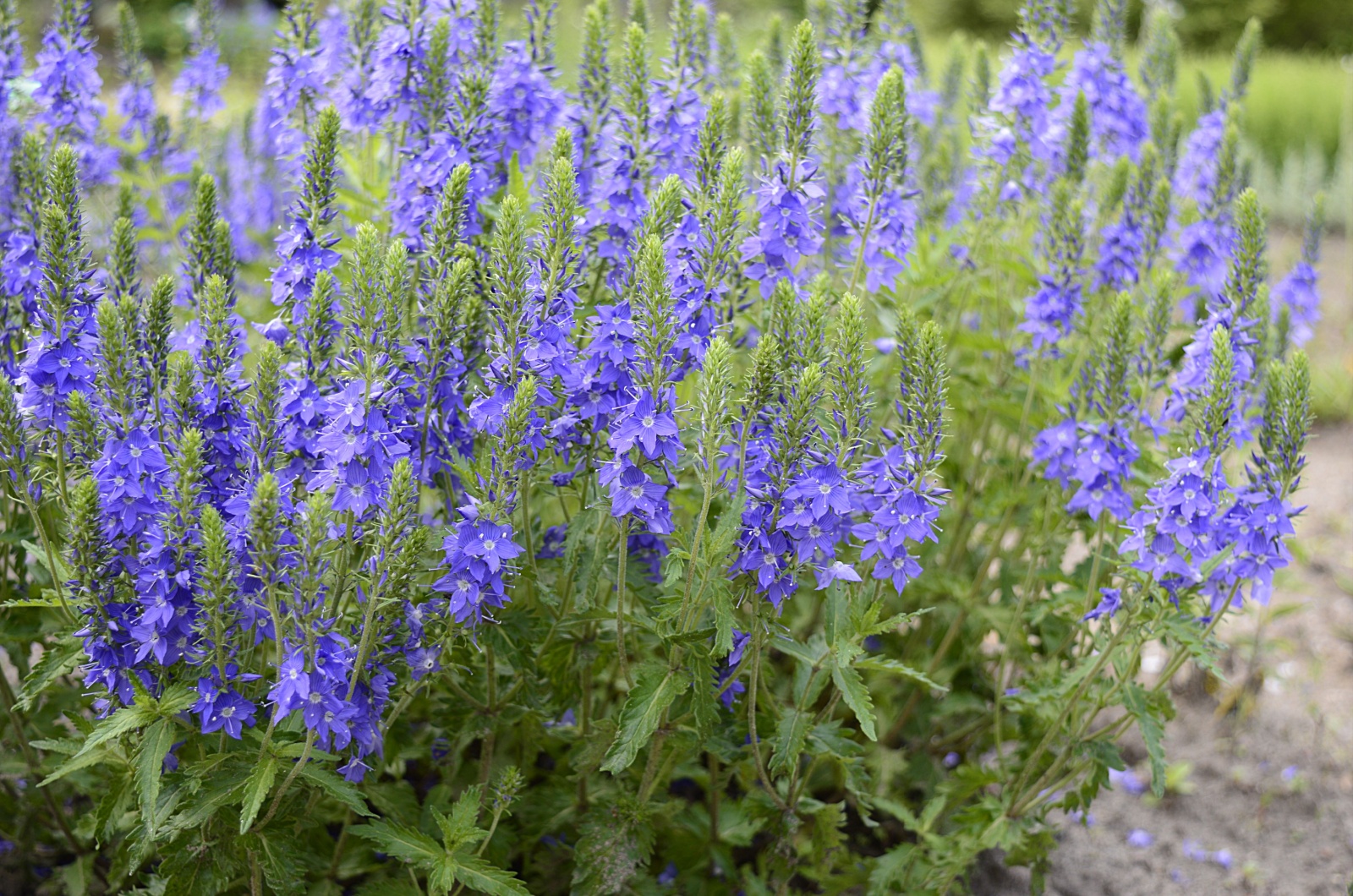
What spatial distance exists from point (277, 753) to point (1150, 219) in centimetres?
330

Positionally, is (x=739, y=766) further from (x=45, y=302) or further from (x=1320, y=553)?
(x=1320, y=553)

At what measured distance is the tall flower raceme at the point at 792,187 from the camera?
9.50 feet

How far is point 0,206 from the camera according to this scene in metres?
3.60

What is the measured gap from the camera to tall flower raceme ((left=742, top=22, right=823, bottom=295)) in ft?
9.50

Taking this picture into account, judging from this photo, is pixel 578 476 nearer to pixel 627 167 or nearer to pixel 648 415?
pixel 648 415

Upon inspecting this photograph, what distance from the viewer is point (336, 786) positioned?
253 centimetres

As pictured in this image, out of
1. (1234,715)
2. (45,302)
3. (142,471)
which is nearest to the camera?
(142,471)

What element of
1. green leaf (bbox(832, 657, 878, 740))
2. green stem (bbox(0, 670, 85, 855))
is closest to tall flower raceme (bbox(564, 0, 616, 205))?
green leaf (bbox(832, 657, 878, 740))

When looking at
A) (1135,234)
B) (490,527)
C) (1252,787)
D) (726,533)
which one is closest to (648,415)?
(726,533)

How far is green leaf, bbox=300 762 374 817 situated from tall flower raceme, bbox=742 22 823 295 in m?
1.59

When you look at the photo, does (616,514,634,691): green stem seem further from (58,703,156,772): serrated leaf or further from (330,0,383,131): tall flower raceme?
(330,0,383,131): tall flower raceme

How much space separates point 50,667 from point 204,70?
10.9ft

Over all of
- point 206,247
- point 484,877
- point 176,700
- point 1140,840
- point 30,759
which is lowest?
point 1140,840

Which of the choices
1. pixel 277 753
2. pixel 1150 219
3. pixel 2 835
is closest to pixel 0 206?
pixel 2 835
